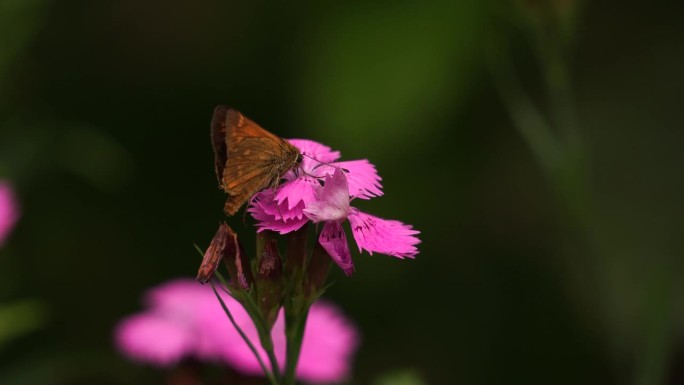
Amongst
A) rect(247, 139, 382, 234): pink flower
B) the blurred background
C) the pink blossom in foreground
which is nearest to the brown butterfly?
rect(247, 139, 382, 234): pink flower

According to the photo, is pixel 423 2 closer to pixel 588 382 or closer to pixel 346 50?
pixel 346 50

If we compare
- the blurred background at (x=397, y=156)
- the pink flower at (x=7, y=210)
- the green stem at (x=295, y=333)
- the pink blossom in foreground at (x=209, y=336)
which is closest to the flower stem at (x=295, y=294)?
the green stem at (x=295, y=333)

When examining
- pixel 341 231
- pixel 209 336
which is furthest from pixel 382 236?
pixel 209 336

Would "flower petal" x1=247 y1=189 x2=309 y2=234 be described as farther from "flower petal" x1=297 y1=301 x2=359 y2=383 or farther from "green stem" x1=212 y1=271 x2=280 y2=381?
"flower petal" x1=297 y1=301 x2=359 y2=383

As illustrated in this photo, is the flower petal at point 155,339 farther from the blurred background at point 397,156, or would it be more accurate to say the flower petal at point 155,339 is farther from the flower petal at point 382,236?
the blurred background at point 397,156

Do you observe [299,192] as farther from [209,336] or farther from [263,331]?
[209,336]
